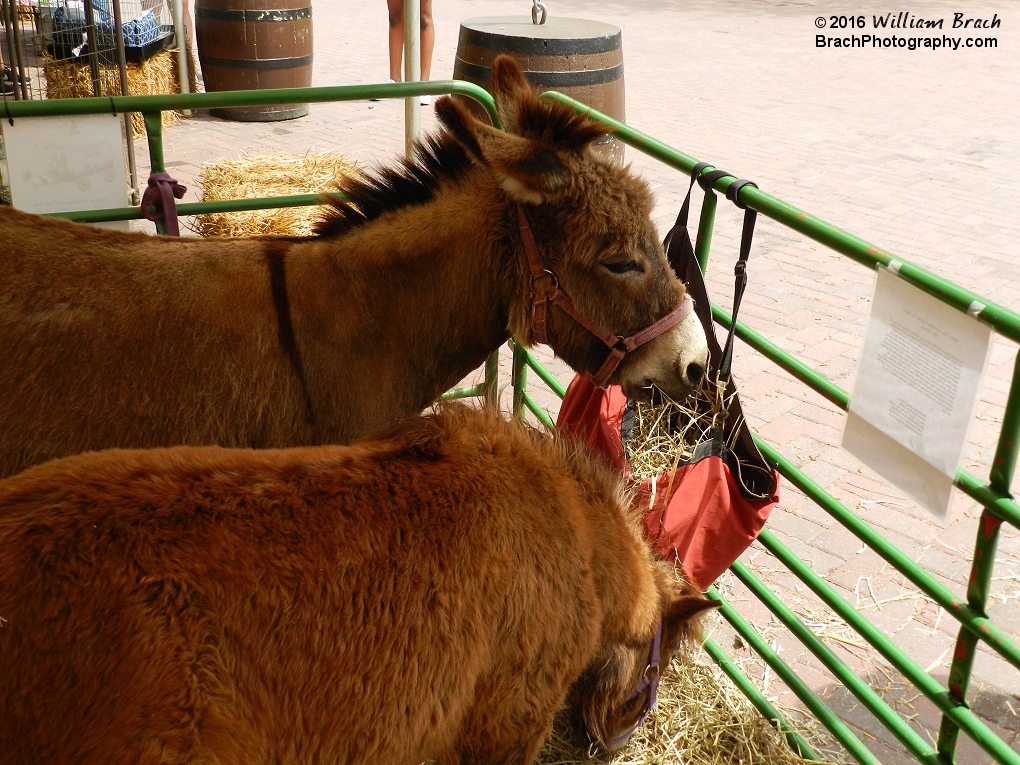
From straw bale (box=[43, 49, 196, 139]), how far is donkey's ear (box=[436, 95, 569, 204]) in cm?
542

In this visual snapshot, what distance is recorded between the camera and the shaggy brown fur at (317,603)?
167cm

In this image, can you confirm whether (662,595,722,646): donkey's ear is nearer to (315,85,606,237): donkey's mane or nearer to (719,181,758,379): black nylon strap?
(719,181,758,379): black nylon strap

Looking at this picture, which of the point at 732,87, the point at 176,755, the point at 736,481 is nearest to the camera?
the point at 176,755

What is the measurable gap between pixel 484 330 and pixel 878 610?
6.88 feet

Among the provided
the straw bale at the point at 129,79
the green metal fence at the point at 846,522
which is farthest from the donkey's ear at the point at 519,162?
the straw bale at the point at 129,79

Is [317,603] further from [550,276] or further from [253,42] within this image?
[253,42]

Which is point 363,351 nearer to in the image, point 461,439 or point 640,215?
point 461,439

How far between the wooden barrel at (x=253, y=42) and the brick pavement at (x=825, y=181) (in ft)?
1.61

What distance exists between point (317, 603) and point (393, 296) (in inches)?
50.7

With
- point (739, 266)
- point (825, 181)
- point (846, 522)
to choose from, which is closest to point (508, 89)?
point (739, 266)

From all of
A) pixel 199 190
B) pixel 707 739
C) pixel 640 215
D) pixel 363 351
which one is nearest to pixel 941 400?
pixel 640 215

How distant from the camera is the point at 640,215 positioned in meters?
2.86

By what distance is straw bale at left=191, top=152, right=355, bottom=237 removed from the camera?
5965 millimetres

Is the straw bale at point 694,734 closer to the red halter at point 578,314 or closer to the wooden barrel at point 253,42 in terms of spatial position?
the red halter at point 578,314
